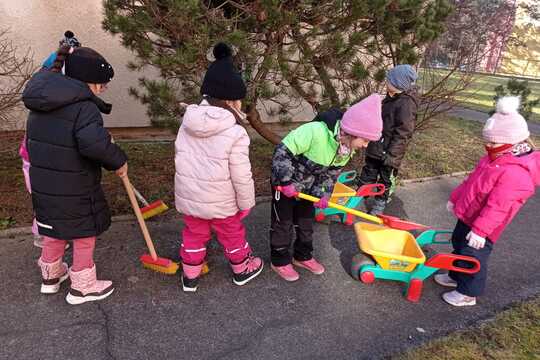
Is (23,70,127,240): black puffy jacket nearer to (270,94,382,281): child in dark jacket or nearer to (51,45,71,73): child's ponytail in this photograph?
(51,45,71,73): child's ponytail

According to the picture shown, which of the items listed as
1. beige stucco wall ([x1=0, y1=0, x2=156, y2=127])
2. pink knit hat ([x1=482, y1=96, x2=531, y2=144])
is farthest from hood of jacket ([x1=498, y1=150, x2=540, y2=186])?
beige stucco wall ([x1=0, y1=0, x2=156, y2=127])

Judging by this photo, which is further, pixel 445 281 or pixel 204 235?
pixel 445 281

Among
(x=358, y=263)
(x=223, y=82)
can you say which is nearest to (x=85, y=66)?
(x=223, y=82)

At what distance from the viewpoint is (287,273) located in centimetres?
291

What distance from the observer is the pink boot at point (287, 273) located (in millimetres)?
2893

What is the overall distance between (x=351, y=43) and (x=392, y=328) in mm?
2448

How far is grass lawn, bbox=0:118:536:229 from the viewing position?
12.0 ft

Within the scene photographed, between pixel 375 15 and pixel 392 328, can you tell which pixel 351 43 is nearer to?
pixel 375 15

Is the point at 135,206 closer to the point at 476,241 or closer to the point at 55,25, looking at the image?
the point at 476,241

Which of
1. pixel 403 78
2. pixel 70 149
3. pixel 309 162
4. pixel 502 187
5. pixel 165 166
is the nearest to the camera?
pixel 70 149

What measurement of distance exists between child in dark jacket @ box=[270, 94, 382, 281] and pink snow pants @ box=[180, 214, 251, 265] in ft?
1.04

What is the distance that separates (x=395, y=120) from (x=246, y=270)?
6.56 ft

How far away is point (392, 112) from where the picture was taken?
11.6ft

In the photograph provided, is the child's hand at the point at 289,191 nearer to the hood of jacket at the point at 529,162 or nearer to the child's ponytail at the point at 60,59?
the hood of jacket at the point at 529,162
